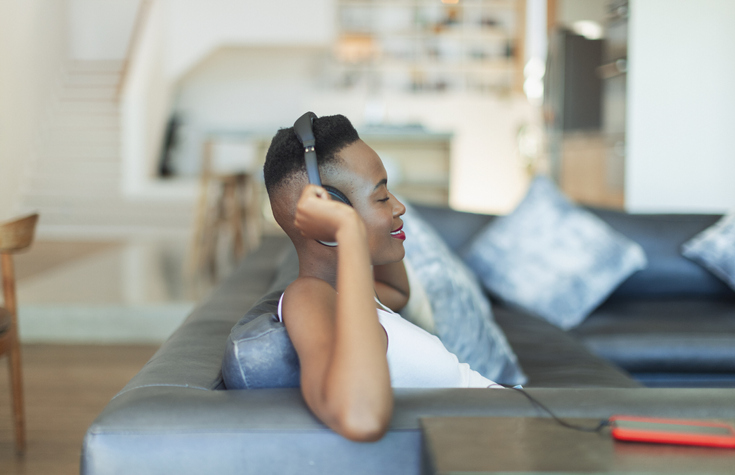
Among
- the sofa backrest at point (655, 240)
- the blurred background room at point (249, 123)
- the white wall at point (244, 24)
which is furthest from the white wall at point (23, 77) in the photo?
the sofa backrest at point (655, 240)

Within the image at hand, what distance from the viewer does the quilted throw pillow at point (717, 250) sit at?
2365 mm

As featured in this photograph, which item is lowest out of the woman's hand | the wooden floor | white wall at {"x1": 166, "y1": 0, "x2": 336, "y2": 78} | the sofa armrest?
the wooden floor

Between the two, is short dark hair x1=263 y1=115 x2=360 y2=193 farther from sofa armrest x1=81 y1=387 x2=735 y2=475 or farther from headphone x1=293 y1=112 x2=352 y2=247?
sofa armrest x1=81 y1=387 x2=735 y2=475

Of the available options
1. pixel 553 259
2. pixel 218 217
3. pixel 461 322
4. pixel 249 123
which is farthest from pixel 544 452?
pixel 249 123

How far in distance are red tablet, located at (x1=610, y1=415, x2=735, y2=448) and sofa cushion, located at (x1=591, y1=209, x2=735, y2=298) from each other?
1.84 metres

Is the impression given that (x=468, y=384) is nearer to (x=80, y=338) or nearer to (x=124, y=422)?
(x=124, y=422)

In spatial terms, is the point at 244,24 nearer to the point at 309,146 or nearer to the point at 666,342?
the point at 666,342

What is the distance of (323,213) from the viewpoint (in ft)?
2.56

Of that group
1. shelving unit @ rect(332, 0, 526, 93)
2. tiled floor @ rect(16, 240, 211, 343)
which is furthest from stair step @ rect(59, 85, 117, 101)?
tiled floor @ rect(16, 240, 211, 343)

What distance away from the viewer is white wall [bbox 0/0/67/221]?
5.93 metres

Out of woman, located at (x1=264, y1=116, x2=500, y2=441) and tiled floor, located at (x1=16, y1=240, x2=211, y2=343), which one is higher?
woman, located at (x1=264, y1=116, x2=500, y2=441)

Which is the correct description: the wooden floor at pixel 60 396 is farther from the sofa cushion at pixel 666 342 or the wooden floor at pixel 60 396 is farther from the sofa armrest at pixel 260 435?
the sofa cushion at pixel 666 342

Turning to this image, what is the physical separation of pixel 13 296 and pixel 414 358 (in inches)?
60.2

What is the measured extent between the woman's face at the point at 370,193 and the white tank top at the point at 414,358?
9 cm
